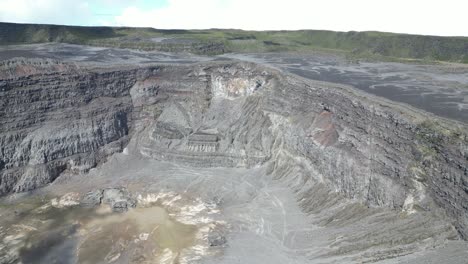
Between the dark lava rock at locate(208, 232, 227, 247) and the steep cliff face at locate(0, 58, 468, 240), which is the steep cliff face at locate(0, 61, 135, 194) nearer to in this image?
the steep cliff face at locate(0, 58, 468, 240)

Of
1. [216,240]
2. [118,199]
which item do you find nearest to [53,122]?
[118,199]

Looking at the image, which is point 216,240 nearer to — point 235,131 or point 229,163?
point 229,163

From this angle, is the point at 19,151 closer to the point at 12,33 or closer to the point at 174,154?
the point at 174,154

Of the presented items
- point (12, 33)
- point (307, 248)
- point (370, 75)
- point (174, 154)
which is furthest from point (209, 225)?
point (12, 33)

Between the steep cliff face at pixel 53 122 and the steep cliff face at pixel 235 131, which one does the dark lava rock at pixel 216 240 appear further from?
the steep cliff face at pixel 53 122

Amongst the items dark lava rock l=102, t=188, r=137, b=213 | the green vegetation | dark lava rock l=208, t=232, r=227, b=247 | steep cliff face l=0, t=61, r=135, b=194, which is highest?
the green vegetation

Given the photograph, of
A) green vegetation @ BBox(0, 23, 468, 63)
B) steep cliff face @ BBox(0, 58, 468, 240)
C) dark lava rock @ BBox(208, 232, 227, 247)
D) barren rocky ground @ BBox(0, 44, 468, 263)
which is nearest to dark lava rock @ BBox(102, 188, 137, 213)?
barren rocky ground @ BBox(0, 44, 468, 263)
